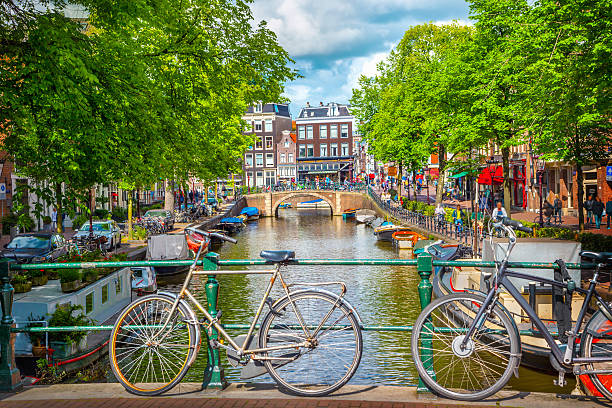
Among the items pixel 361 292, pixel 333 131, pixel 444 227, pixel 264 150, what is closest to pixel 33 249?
pixel 361 292

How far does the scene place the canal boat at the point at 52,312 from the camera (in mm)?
11234

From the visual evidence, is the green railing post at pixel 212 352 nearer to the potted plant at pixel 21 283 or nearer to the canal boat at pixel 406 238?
the potted plant at pixel 21 283

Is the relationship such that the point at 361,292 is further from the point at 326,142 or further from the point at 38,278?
the point at 326,142

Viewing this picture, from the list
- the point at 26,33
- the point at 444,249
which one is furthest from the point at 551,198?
the point at 26,33

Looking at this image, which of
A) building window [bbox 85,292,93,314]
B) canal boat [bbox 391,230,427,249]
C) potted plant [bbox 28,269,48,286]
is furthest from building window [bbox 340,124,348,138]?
potted plant [bbox 28,269,48,286]

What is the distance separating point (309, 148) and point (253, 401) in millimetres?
93592

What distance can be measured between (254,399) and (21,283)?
10.4 m

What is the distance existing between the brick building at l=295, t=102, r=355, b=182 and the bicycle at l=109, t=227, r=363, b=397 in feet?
299

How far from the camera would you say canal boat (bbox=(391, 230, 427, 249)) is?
35.1m

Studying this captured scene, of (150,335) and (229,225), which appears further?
(229,225)

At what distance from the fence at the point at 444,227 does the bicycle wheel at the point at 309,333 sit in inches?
571

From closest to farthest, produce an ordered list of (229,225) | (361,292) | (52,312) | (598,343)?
(598,343) → (52,312) → (361,292) → (229,225)

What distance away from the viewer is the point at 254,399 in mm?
4605

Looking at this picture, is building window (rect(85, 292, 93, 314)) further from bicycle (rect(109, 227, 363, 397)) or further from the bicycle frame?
the bicycle frame
